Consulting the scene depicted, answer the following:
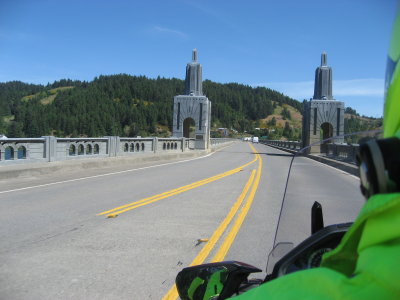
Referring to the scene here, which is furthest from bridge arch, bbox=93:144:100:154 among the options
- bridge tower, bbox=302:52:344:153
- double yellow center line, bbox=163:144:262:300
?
bridge tower, bbox=302:52:344:153

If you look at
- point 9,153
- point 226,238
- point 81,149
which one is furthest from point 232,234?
point 81,149

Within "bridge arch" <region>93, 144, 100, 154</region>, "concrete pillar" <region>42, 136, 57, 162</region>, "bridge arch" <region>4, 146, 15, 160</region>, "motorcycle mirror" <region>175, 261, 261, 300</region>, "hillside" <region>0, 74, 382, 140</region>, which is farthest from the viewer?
"hillside" <region>0, 74, 382, 140</region>

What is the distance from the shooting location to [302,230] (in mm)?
2020

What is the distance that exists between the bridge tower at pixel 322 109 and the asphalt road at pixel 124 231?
25.2 meters

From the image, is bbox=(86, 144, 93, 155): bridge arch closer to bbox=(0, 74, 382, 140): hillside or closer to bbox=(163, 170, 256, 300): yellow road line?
bbox=(163, 170, 256, 300): yellow road line

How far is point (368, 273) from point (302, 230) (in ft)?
4.33

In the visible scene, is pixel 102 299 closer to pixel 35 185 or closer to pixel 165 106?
pixel 35 185

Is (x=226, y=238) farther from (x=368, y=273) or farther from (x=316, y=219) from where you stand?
(x=368, y=273)

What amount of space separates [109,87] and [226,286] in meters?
167

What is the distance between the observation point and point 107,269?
4.54m

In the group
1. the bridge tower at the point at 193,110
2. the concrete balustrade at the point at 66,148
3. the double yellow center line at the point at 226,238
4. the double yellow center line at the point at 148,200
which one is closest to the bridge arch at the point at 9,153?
the concrete balustrade at the point at 66,148

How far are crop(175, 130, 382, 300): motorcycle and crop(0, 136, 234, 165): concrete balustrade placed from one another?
461 inches

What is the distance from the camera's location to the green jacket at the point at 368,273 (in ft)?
2.30

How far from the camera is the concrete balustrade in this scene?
507 inches
